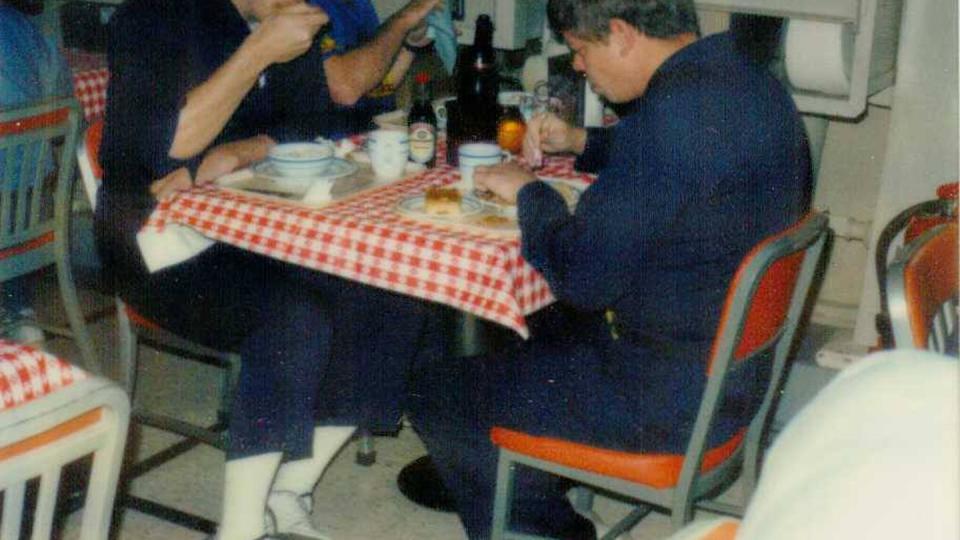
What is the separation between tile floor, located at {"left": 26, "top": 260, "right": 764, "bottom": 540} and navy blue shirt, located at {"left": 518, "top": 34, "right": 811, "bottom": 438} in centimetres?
73

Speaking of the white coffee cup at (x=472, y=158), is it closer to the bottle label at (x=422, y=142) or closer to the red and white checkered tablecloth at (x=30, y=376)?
the bottle label at (x=422, y=142)

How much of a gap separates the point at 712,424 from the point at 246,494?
33.9 inches

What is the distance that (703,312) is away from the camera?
68.2 inches

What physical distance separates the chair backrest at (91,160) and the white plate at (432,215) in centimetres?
66

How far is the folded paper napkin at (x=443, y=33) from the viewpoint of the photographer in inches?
110

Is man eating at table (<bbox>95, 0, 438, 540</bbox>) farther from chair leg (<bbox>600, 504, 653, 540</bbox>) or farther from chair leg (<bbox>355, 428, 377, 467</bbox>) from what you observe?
chair leg (<bbox>600, 504, 653, 540</bbox>)

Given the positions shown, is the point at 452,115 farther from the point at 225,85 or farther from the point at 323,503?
the point at 323,503

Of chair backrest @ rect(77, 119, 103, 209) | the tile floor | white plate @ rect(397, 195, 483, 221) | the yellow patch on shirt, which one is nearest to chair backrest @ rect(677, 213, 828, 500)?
white plate @ rect(397, 195, 483, 221)

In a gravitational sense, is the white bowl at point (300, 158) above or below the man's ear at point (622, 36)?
below

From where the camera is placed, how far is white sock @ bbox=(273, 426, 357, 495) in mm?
2299

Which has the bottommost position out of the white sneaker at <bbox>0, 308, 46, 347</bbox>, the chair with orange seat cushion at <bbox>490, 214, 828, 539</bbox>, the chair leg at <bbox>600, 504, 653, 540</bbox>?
the white sneaker at <bbox>0, 308, 46, 347</bbox>

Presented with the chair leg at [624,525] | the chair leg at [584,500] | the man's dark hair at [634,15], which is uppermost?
the man's dark hair at [634,15]

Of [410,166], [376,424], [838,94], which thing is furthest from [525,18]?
[376,424]

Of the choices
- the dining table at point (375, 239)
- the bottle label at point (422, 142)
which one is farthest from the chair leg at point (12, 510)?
the bottle label at point (422, 142)
